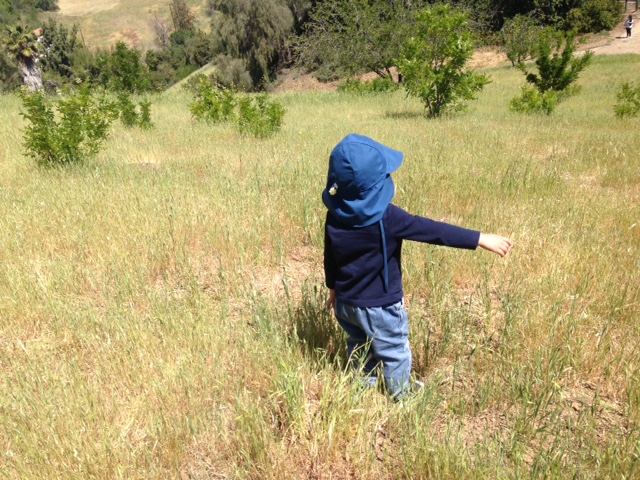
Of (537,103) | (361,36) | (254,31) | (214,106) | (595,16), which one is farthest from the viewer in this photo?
(254,31)

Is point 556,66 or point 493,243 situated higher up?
point 556,66

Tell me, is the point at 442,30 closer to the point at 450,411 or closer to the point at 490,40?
the point at 450,411

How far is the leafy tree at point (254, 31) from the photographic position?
109ft

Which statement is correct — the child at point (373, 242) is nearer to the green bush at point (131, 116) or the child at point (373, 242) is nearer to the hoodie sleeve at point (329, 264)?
the hoodie sleeve at point (329, 264)

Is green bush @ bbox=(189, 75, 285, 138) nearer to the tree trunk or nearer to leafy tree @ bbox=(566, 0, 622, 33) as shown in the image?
the tree trunk

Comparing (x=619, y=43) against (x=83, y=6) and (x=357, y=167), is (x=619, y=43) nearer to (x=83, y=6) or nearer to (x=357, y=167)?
(x=357, y=167)

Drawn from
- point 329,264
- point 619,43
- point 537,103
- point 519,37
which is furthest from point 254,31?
point 329,264

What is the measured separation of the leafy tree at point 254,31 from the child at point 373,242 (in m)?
33.2

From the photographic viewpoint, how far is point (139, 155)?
7207mm

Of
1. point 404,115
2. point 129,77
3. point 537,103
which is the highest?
point 129,77

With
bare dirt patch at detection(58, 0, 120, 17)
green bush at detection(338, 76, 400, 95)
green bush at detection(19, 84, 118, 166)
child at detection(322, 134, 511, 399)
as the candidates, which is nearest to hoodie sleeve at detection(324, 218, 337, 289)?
child at detection(322, 134, 511, 399)

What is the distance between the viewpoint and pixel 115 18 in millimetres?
146750

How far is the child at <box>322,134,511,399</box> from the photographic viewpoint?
181 centimetres

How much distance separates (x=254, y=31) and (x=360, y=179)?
3674cm
